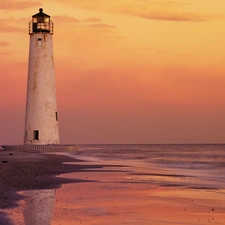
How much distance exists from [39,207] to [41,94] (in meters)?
30.2

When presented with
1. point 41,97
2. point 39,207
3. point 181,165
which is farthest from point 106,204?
point 41,97

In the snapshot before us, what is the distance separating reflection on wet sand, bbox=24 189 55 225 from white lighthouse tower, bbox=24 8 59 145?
87.5 feet

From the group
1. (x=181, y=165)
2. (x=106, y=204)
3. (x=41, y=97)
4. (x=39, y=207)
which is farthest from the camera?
(x=41, y=97)

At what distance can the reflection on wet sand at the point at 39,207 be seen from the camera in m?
9.37

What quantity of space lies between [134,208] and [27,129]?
30806mm

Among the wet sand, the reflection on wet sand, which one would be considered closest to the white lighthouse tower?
the wet sand

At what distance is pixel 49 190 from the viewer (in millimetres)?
14281

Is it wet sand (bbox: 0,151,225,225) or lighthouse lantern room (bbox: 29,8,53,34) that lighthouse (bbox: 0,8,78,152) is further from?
wet sand (bbox: 0,151,225,225)

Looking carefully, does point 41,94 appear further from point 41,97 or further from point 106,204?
point 106,204

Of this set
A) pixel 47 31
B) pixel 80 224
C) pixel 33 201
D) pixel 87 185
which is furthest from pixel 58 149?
pixel 80 224

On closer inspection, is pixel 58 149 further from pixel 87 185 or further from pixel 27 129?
pixel 87 185

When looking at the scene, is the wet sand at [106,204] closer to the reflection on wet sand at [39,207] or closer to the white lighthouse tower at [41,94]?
the reflection on wet sand at [39,207]

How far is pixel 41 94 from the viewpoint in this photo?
133ft

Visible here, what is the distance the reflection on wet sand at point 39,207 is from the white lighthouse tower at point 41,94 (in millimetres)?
26655
